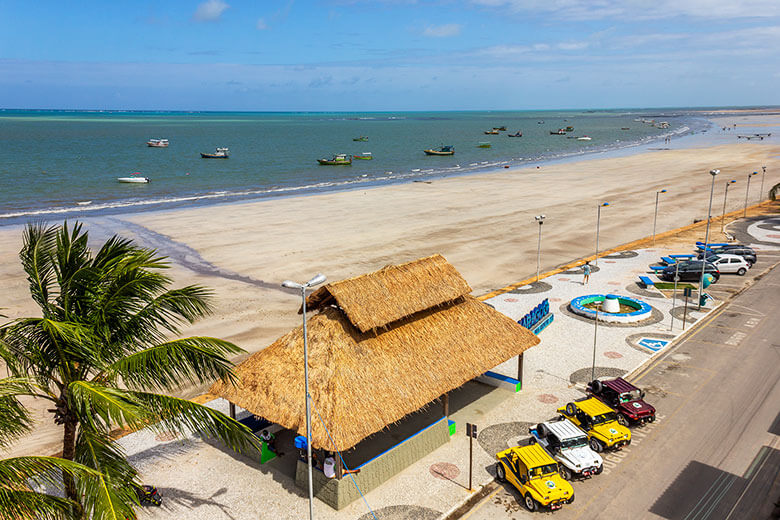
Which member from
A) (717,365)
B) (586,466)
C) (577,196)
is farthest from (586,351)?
(577,196)

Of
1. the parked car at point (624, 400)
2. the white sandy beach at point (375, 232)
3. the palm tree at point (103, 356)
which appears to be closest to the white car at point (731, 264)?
the white sandy beach at point (375, 232)

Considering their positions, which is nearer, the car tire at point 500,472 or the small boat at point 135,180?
the car tire at point 500,472

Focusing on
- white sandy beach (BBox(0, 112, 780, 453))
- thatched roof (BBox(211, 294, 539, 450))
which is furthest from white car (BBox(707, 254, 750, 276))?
thatched roof (BBox(211, 294, 539, 450))

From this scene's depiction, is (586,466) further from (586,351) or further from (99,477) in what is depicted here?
(99,477)

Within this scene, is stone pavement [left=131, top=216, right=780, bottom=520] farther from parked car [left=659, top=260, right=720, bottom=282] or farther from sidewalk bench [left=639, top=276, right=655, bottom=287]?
parked car [left=659, top=260, right=720, bottom=282]

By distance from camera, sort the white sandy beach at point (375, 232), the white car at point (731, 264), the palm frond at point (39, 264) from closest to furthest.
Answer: the palm frond at point (39, 264)
the white sandy beach at point (375, 232)
the white car at point (731, 264)

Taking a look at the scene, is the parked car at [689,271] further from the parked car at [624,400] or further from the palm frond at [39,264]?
the palm frond at [39,264]
